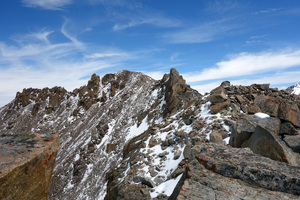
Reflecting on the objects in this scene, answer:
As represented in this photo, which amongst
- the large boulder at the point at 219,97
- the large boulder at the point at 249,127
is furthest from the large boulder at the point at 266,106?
the large boulder at the point at 219,97

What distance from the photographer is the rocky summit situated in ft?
16.2

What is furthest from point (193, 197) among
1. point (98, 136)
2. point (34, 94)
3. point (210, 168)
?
point (34, 94)

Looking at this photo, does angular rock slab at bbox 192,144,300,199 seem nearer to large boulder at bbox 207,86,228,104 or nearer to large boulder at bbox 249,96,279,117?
large boulder at bbox 249,96,279,117

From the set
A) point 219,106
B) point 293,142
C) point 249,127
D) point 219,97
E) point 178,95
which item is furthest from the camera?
point 178,95

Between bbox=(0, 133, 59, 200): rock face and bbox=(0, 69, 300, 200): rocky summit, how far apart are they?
0.08 feet

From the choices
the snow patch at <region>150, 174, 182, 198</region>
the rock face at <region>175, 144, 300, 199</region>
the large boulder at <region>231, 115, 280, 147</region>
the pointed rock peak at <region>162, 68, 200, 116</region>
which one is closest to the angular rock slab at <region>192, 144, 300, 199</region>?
the rock face at <region>175, 144, 300, 199</region>

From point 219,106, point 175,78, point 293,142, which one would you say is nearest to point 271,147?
point 293,142

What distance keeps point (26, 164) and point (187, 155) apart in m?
10.9

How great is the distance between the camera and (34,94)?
97.1 meters

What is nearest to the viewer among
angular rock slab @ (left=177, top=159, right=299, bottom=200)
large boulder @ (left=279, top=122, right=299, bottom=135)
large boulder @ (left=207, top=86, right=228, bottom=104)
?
angular rock slab @ (left=177, top=159, right=299, bottom=200)

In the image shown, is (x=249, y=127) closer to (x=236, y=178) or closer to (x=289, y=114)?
(x=289, y=114)

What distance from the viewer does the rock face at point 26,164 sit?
168 inches

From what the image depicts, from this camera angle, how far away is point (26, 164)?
15.4 ft

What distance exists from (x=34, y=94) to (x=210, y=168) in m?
114
